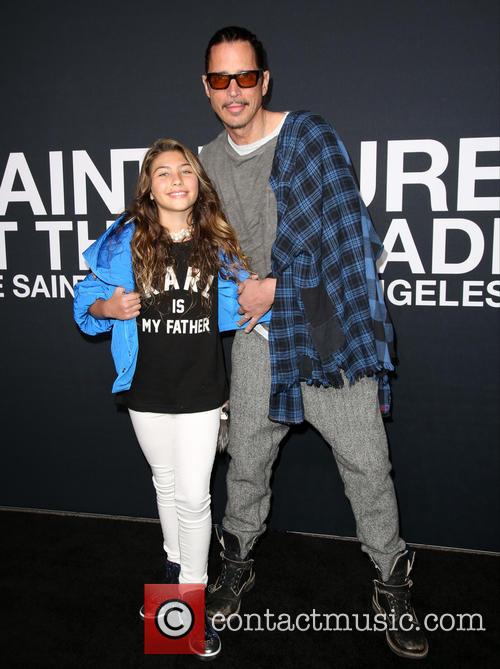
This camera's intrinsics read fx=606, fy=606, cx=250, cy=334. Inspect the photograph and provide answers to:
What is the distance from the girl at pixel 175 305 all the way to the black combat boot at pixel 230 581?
0.18 meters

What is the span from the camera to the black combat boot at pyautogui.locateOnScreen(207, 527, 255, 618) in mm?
2061

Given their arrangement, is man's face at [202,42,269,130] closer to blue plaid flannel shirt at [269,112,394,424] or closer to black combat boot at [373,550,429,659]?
blue plaid flannel shirt at [269,112,394,424]

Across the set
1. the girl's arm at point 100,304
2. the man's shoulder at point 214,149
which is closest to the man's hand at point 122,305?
the girl's arm at point 100,304

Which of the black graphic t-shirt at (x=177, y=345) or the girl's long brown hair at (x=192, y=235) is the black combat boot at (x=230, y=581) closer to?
the black graphic t-shirt at (x=177, y=345)

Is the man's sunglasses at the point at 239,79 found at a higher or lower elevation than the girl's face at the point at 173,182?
higher

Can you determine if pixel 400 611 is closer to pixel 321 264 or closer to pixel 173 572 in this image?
pixel 173 572

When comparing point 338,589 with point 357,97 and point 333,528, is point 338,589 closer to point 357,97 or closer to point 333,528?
point 333,528

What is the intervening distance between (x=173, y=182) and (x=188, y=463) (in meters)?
0.83

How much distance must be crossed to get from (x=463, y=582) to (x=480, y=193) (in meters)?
1.40

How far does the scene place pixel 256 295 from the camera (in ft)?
5.87

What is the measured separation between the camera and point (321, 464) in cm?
248

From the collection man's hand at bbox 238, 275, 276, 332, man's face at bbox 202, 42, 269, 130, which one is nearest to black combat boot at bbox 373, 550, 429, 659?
man's hand at bbox 238, 275, 276, 332

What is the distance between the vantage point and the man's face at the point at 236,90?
1782 millimetres

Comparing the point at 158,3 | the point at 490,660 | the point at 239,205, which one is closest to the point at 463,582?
the point at 490,660
